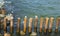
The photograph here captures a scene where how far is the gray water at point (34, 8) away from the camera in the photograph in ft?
88.1

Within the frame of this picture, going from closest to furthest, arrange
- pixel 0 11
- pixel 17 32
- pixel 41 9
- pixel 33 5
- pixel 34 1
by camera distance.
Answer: pixel 17 32, pixel 0 11, pixel 41 9, pixel 33 5, pixel 34 1

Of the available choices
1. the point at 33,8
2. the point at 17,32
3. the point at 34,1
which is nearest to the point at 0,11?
the point at 17,32

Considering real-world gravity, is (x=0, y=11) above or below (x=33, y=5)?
above

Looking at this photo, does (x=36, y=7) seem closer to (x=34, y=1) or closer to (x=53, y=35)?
(x=34, y=1)

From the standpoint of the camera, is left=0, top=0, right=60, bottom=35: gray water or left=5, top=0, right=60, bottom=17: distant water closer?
left=0, top=0, right=60, bottom=35: gray water

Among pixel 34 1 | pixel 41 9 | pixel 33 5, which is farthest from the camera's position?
pixel 34 1

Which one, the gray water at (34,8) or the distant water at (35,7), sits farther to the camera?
the distant water at (35,7)

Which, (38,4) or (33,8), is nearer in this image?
(33,8)

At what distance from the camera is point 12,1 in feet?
111

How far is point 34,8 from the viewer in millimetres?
30297

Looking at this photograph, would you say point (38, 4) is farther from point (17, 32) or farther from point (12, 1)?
point (17, 32)

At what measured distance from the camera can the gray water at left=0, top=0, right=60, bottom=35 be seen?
26.9 meters

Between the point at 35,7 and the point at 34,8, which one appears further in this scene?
the point at 35,7

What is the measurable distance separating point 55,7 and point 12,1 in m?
8.87
